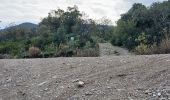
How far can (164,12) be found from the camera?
1922cm

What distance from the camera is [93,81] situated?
20.5 feet

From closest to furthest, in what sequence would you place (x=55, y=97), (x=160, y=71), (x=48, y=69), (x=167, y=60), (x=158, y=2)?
1. (x=55, y=97)
2. (x=160, y=71)
3. (x=167, y=60)
4. (x=48, y=69)
5. (x=158, y=2)

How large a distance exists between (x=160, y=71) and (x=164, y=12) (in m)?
13.5

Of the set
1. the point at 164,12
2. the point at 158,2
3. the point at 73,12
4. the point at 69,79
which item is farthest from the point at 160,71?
the point at 73,12

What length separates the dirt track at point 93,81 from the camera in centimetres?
557

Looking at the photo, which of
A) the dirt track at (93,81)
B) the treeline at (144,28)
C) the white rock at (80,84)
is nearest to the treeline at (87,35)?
the treeline at (144,28)

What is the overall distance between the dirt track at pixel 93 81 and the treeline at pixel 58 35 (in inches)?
330

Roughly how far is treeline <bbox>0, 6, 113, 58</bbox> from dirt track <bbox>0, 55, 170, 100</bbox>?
8.39 metres

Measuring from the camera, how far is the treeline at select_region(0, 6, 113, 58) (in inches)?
784

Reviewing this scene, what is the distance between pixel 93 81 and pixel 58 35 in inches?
701

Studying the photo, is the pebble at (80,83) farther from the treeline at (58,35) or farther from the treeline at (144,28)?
the treeline at (144,28)

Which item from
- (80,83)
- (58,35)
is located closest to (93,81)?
(80,83)

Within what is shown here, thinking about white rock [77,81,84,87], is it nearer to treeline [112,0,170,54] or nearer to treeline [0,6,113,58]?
treeline [0,6,113,58]

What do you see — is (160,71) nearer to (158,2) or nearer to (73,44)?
(73,44)
